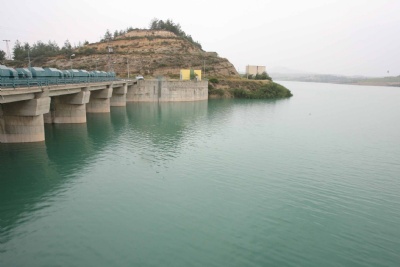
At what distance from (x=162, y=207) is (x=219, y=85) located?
94.6 metres

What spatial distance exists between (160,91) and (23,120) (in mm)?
56505

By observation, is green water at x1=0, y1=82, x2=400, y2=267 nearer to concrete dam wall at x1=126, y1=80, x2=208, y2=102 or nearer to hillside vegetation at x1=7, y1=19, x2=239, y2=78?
concrete dam wall at x1=126, y1=80, x2=208, y2=102

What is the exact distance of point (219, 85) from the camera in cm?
11219

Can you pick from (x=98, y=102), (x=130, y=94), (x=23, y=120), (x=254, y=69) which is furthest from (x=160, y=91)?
(x=254, y=69)

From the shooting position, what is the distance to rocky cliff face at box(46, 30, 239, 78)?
12519cm

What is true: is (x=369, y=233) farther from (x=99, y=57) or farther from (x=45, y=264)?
(x=99, y=57)

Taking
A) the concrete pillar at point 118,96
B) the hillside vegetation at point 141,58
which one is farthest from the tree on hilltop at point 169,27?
the concrete pillar at point 118,96

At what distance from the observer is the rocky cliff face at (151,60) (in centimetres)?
12519

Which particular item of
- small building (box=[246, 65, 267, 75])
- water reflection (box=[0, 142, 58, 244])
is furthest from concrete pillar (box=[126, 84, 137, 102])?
small building (box=[246, 65, 267, 75])

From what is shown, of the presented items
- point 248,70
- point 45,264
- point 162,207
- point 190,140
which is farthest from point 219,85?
point 45,264

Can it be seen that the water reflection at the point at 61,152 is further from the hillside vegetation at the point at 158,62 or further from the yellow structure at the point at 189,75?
the hillside vegetation at the point at 158,62

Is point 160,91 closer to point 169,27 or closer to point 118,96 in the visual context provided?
point 118,96

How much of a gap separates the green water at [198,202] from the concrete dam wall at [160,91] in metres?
46.2

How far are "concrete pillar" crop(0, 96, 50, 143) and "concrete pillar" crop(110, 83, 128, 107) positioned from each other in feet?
138
